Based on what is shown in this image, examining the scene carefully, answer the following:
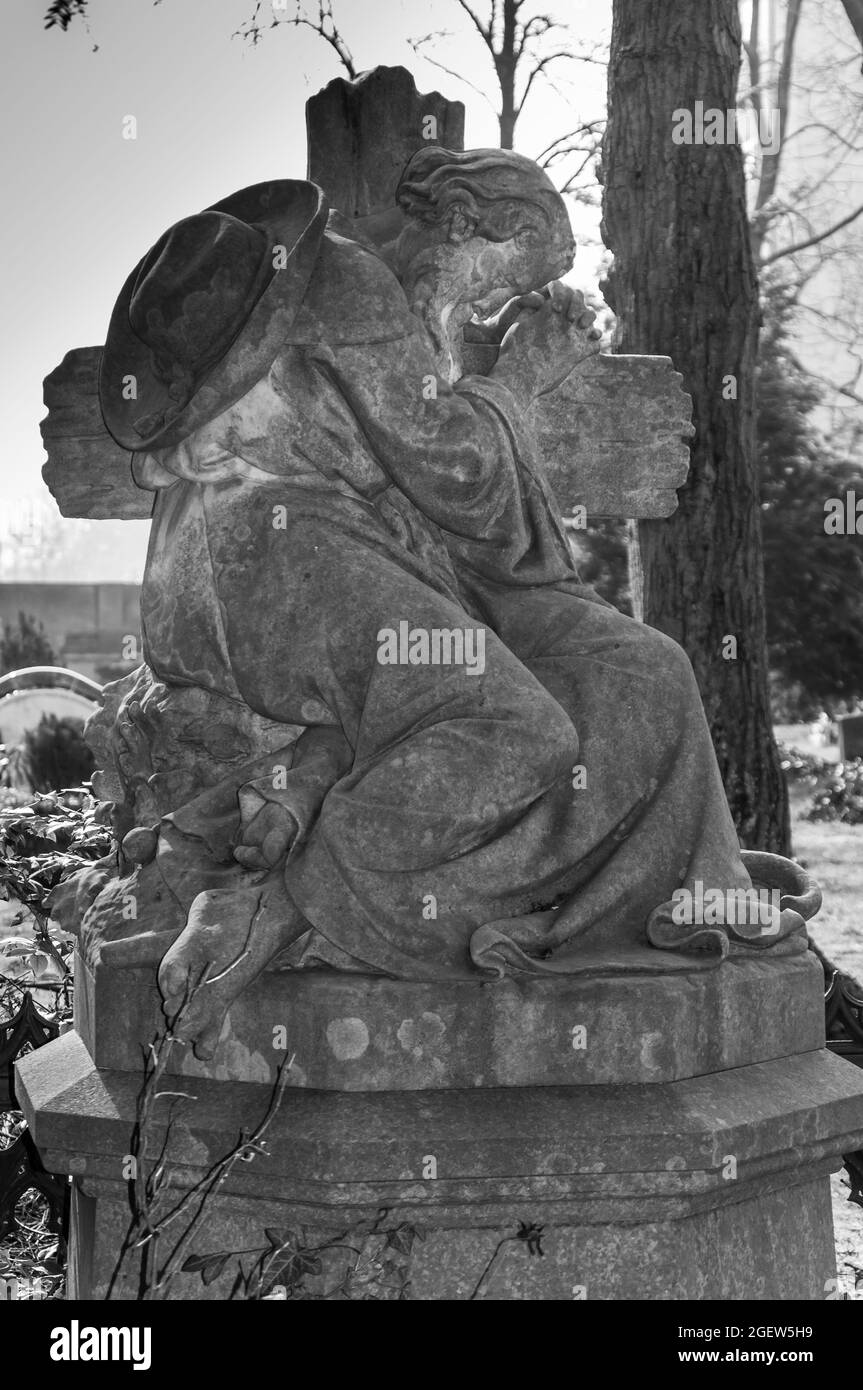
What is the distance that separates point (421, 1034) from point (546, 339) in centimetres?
174

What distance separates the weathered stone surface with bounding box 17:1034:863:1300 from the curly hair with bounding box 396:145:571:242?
1.92 m

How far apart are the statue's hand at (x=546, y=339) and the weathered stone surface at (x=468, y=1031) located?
1.52 metres

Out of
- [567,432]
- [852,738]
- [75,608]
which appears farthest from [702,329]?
[75,608]

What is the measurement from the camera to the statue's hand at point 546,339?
388 cm

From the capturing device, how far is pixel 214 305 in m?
3.41

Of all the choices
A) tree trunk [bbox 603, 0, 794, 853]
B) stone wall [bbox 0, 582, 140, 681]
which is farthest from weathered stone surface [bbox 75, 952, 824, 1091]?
stone wall [bbox 0, 582, 140, 681]

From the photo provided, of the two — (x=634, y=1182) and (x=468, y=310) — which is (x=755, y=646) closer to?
(x=468, y=310)

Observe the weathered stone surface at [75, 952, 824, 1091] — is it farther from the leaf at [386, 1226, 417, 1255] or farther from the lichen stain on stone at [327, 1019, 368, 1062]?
the leaf at [386, 1226, 417, 1255]

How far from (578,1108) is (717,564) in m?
4.37

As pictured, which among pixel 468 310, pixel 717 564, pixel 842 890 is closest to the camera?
pixel 468 310

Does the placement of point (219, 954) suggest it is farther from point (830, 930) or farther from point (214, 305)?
point (830, 930)

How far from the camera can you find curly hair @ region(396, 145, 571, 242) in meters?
3.62
